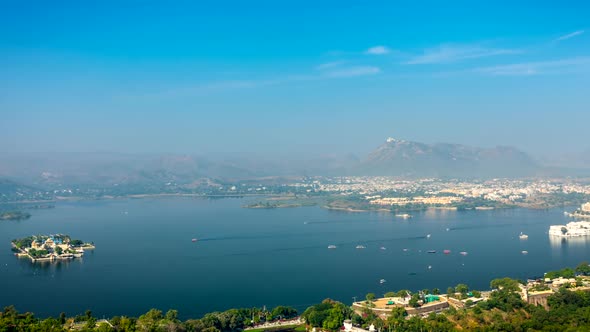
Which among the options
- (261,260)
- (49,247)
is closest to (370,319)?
(261,260)

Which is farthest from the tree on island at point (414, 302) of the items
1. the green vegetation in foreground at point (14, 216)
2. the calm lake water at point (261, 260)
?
the green vegetation in foreground at point (14, 216)

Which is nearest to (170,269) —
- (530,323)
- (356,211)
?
(530,323)

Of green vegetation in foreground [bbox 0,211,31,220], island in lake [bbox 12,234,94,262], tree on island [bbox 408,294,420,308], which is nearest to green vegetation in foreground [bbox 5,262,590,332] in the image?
tree on island [bbox 408,294,420,308]

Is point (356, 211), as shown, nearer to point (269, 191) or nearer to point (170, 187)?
point (269, 191)

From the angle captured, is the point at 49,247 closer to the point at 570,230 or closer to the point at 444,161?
the point at 570,230

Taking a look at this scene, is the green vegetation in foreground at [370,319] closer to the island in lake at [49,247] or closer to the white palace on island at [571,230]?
the island in lake at [49,247]

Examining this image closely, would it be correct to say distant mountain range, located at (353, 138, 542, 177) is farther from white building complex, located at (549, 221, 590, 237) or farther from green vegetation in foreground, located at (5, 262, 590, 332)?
green vegetation in foreground, located at (5, 262, 590, 332)

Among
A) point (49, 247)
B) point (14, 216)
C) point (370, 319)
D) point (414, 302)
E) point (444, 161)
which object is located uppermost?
point (444, 161)
